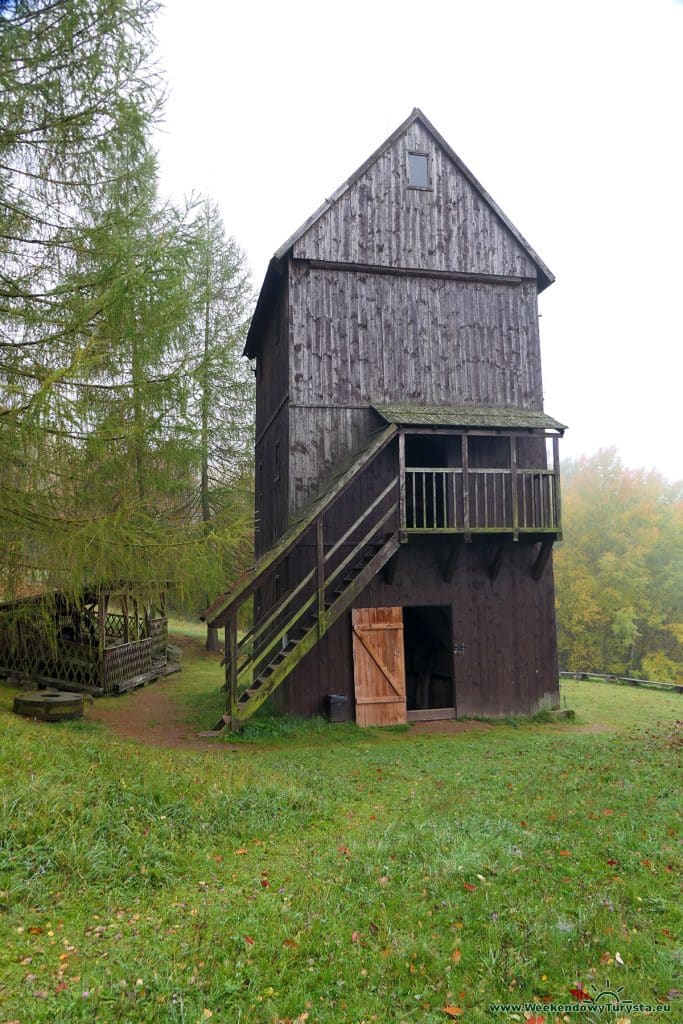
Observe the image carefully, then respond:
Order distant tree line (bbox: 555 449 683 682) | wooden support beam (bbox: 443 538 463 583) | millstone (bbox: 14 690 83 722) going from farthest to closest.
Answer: distant tree line (bbox: 555 449 683 682) < wooden support beam (bbox: 443 538 463 583) < millstone (bbox: 14 690 83 722)

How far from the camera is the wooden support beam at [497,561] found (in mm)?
14496

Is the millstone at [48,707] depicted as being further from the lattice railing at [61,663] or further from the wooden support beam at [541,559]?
the wooden support beam at [541,559]

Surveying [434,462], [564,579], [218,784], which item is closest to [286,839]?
[218,784]

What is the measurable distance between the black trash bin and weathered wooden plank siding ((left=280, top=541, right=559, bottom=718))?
2.28ft

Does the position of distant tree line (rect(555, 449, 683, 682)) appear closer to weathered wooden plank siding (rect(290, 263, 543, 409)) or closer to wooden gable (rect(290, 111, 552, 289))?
weathered wooden plank siding (rect(290, 263, 543, 409))

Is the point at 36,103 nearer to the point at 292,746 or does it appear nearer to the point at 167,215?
the point at 167,215

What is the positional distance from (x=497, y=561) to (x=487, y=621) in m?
1.40

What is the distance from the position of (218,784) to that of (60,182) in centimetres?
812

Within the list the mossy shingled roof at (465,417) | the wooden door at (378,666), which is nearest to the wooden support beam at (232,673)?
the wooden door at (378,666)

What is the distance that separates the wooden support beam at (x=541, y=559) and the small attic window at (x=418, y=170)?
8.89 metres

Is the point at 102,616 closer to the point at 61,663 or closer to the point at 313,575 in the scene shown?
the point at 61,663

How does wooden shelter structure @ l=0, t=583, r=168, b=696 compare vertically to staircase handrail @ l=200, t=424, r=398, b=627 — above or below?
below

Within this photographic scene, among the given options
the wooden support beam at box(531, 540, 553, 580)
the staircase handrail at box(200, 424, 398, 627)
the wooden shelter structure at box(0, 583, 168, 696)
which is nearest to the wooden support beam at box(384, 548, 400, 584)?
the staircase handrail at box(200, 424, 398, 627)

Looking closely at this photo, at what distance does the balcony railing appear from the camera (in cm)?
1340
